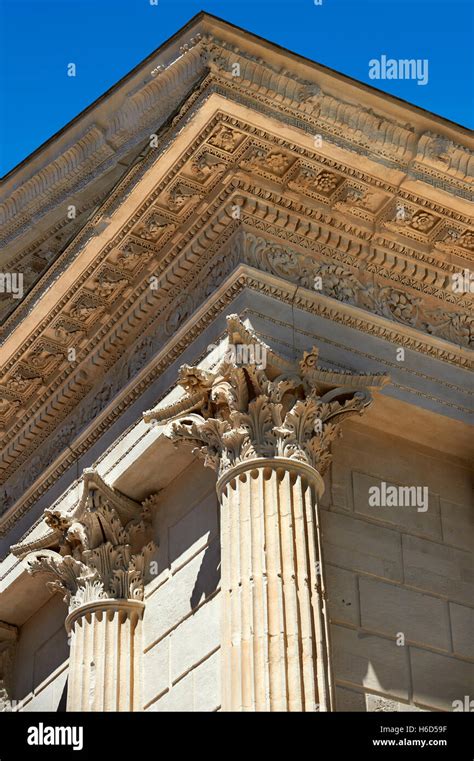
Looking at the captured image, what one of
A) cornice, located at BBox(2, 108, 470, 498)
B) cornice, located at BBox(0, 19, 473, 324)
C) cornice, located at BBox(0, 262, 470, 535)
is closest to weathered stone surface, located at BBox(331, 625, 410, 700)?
cornice, located at BBox(0, 262, 470, 535)

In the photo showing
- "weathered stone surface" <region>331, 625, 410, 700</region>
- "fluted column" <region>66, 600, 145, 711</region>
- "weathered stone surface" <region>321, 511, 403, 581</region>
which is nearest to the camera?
"weathered stone surface" <region>331, 625, 410, 700</region>

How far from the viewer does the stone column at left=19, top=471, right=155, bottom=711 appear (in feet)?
59.6

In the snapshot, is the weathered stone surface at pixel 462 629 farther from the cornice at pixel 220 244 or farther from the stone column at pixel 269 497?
the cornice at pixel 220 244

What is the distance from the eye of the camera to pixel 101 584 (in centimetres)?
1875

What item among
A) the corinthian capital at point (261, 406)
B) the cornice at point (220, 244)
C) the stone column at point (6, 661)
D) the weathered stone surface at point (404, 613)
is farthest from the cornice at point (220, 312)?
the weathered stone surface at point (404, 613)

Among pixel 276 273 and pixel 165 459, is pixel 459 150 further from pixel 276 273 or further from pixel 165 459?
pixel 165 459

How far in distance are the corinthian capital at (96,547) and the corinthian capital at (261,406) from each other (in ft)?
5.77

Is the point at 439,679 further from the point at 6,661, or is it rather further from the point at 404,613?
the point at 6,661

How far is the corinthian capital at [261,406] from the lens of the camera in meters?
16.8

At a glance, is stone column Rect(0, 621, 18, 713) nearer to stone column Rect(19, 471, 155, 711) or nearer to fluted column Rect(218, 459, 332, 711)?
stone column Rect(19, 471, 155, 711)

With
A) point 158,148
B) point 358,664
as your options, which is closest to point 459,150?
point 158,148

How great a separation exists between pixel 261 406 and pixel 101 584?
3.37 meters

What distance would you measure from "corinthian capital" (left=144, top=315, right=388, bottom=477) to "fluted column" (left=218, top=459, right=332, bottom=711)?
289 millimetres

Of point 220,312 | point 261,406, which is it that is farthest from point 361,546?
point 220,312
